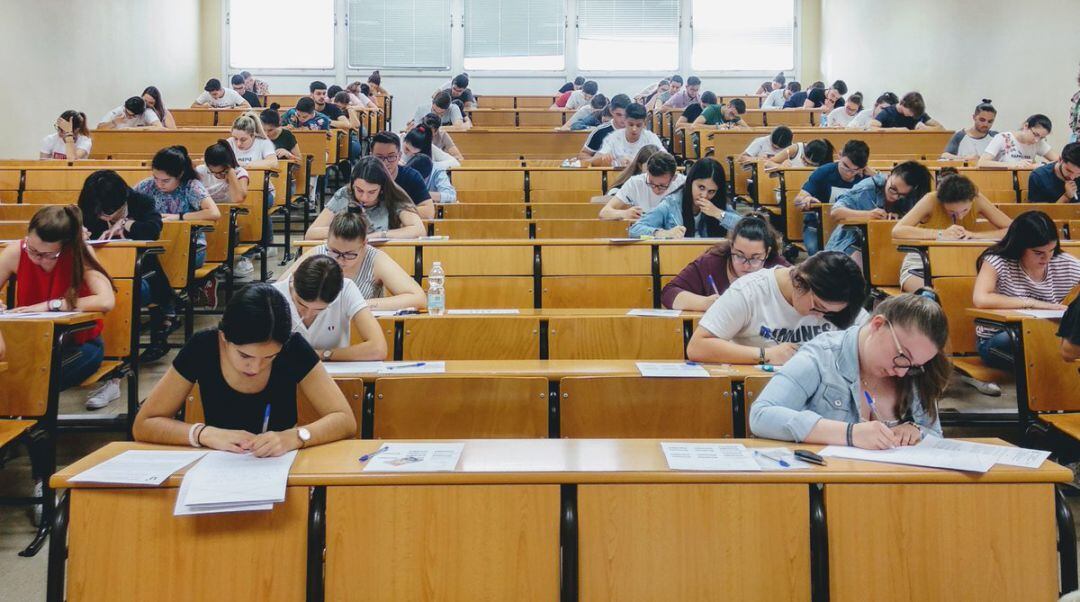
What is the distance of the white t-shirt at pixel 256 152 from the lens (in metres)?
7.47

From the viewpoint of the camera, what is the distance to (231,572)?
1894 millimetres

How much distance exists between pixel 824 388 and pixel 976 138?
6.96 meters

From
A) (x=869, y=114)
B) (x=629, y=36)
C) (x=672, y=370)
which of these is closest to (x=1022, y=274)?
(x=672, y=370)

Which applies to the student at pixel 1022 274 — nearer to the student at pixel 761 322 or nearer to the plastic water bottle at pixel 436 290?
the student at pixel 761 322

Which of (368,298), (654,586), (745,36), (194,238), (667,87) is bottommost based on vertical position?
(654,586)

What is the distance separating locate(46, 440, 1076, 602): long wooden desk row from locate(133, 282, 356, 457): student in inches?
10.9

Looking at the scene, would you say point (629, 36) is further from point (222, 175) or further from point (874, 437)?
point (874, 437)

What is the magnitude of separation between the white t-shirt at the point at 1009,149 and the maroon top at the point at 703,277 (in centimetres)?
475

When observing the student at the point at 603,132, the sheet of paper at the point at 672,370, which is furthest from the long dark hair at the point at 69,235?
the student at the point at 603,132

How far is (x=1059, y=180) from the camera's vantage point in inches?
237

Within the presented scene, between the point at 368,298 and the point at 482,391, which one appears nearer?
the point at 482,391

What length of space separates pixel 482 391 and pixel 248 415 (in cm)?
70

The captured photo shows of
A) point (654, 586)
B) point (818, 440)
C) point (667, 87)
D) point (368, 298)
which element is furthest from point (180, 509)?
point (667, 87)

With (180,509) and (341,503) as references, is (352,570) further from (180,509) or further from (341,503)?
(180,509)
